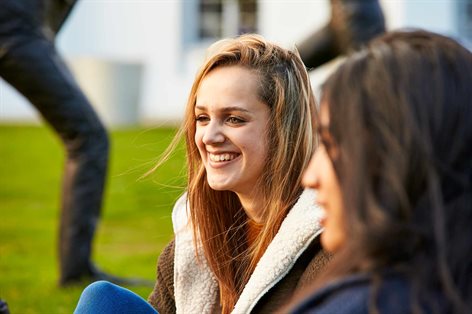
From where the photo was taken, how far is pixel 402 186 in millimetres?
1609

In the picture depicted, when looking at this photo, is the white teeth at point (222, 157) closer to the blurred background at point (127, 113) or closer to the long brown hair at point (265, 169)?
the long brown hair at point (265, 169)

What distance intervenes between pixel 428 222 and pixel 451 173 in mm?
86

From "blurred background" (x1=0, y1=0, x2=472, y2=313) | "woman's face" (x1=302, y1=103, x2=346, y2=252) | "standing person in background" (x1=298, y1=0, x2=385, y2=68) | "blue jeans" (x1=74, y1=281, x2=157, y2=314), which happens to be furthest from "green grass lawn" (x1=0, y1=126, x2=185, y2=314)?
"woman's face" (x1=302, y1=103, x2=346, y2=252)

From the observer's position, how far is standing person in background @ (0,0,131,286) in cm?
471

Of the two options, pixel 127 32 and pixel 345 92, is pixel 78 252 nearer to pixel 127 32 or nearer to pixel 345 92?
pixel 345 92

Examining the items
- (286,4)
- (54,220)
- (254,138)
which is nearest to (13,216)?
(54,220)

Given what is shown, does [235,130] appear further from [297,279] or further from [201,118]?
[297,279]

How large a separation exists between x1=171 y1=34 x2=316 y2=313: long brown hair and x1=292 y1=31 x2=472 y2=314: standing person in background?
1171 millimetres

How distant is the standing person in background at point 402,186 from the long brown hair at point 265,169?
1.17 m

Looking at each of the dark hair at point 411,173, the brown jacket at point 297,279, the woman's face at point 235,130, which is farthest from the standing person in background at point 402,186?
the woman's face at point 235,130

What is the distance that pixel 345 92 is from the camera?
168 cm

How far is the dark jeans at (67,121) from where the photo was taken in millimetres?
4719

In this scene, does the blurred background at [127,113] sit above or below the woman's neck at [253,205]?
below

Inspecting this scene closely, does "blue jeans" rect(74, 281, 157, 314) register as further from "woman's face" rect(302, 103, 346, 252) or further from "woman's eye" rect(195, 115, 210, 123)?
"woman's face" rect(302, 103, 346, 252)
